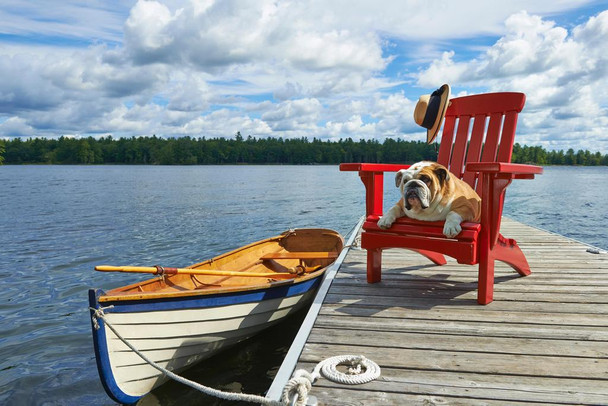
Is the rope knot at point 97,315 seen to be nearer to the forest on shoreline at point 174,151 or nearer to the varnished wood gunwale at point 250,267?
the varnished wood gunwale at point 250,267

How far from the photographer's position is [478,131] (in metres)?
4.95

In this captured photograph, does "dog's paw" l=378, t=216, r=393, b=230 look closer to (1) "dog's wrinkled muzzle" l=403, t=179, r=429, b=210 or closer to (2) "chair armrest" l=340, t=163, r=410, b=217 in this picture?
(1) "dog's wrinkled muzzle" l=403, t=179, r=429, b=210

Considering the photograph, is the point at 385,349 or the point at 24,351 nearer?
the point at 385,349

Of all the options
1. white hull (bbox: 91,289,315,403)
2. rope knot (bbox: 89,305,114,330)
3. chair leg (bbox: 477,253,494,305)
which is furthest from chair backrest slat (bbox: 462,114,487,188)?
rope knot (bbox: 89,305,114,330)

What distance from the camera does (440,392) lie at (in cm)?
224

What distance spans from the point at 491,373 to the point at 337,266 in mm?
2613

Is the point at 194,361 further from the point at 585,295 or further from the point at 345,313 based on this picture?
the point at 585,295

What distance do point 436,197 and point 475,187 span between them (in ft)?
5.27

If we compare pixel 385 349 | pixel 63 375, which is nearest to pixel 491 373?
pixel 385 349

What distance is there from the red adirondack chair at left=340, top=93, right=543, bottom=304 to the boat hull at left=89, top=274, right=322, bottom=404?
1119 mm

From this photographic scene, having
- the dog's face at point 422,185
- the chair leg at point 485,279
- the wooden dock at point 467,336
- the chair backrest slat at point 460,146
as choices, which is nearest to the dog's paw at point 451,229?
the dog's face at point 422,185

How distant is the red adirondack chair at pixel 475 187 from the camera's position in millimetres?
3406

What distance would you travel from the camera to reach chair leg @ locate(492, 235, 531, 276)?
3.80 meters

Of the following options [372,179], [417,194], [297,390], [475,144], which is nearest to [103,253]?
[372,179]
